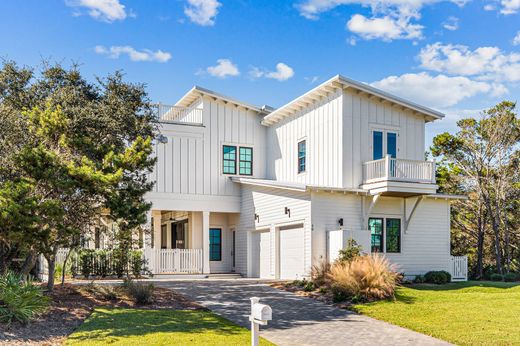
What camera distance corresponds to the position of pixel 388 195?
22.0m

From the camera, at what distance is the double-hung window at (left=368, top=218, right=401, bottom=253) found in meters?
22.3

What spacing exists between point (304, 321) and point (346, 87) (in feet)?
38.1

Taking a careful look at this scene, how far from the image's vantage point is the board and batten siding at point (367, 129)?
72.9ft

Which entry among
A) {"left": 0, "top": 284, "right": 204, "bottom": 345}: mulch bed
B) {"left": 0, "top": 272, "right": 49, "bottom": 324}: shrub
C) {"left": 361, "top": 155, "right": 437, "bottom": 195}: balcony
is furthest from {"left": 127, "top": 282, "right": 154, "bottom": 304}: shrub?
{"left": 361, "top": 155, "right": 437, "bottom": 195}: balcony

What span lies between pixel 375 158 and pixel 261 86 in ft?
18.6

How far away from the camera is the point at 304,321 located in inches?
517

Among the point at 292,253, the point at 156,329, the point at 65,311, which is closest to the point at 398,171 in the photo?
the point at 292,253

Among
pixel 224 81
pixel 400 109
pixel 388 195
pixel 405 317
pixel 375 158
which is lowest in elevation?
pixel 405 317

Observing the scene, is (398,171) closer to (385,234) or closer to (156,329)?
(385,234)

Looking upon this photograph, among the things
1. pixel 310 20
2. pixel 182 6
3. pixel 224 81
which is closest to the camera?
pixel 182 6

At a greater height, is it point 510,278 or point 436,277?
point 436,277

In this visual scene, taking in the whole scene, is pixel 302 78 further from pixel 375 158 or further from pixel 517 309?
pixel 517 309

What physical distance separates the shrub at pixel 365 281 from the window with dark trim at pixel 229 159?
1148cm

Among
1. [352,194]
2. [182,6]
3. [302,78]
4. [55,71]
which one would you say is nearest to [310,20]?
[302,78]
